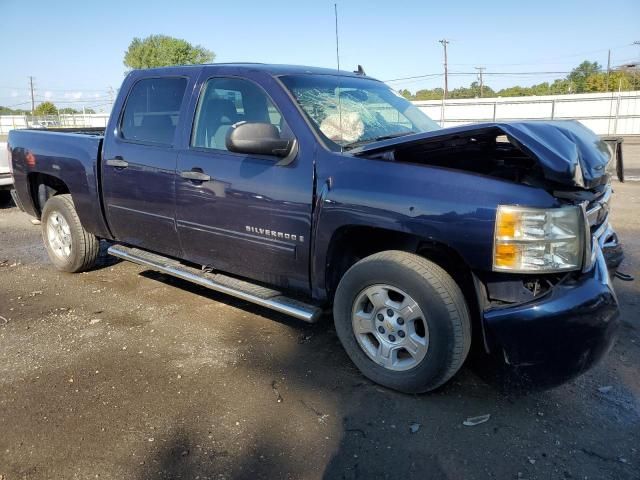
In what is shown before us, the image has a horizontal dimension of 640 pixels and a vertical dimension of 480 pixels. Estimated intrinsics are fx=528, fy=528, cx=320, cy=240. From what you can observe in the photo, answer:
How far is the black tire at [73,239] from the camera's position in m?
5.15

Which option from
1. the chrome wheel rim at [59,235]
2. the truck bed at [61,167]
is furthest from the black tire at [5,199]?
the chrome wheel rim at [59,235]

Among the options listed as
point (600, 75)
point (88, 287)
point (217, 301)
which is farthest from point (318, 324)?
point (600, 75)

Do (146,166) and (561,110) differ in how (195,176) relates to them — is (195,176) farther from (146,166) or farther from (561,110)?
(561,110)

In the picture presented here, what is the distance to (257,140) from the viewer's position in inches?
126

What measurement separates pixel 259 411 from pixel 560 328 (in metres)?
1.65

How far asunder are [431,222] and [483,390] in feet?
3.71

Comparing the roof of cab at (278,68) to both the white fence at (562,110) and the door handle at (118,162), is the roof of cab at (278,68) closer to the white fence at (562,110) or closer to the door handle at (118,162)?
the door handle at (118,162)

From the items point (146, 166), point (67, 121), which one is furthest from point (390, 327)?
point (67, 121)

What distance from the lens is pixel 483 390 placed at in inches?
124

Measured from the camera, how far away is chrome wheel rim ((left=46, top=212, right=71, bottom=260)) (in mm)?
5340

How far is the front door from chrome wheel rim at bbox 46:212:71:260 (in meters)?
1.95

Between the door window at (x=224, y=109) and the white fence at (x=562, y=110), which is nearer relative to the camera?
the door window at (x=224, y=109)

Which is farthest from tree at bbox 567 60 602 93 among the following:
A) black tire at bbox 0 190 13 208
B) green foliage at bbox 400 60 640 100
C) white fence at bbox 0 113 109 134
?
black tire at bbox 0 190 13 208

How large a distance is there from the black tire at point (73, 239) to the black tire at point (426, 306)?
320 cm
